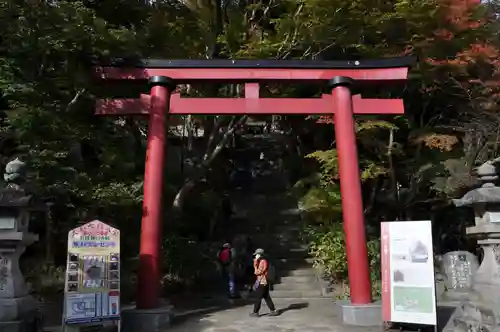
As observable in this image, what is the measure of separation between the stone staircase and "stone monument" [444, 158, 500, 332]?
223 inches

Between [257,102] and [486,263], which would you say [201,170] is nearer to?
[257,102]

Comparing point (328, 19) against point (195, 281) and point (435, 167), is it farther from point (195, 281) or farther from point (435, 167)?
point (195, 281)

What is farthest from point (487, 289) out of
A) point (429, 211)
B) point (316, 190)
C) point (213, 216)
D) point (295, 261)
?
point (213, 216)

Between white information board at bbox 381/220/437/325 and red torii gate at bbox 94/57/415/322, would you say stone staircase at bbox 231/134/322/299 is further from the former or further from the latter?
white information board at bbox 381/220/437/325

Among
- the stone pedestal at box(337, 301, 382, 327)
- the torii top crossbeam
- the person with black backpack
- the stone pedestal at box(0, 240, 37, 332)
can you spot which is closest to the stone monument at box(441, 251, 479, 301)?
the stone pedestal at box(337, 301, 382, 327)

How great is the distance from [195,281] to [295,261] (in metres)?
3.51

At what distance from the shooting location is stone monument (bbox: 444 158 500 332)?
7.52 metres

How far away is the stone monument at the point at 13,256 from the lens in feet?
26.0

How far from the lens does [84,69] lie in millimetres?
10602

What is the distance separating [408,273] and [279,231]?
10966 millimetres

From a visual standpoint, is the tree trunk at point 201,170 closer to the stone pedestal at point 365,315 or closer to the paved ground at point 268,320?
the paved ground at point 268,320

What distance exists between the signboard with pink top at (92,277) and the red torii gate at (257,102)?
1.61 metres

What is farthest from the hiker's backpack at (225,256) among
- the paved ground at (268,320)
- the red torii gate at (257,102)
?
the red torii gate at (257,102)

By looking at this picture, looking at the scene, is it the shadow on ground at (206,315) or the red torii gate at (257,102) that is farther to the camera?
the red torii gate at (257,102)
